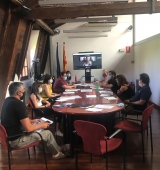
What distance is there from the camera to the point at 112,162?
2975 mm

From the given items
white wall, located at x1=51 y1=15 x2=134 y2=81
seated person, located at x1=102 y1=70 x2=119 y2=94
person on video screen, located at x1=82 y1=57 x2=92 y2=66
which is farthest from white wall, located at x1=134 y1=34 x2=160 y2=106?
person on video screen, located at x1=82 y1=57 x2=92 y2=66

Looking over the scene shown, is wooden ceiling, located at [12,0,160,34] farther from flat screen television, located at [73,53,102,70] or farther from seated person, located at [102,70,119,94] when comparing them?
flat screen television, located at [73,53,102,70]

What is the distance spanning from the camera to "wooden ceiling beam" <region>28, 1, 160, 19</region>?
4477 millimetres

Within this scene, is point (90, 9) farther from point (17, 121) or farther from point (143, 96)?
point (17, 121)

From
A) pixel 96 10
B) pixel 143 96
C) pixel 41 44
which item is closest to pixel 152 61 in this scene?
pixel 96 10

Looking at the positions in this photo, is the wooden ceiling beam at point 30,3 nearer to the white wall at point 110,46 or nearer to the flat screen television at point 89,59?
the flat screen television at point 89,59

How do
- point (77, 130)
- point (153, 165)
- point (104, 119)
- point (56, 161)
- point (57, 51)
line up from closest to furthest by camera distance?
point (77, 130) → point (153, 165) → point (56, 161) → point (104, 119) → point (57, 51)

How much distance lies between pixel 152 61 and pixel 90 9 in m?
3.02

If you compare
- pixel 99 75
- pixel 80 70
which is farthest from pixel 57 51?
pixel 99 75

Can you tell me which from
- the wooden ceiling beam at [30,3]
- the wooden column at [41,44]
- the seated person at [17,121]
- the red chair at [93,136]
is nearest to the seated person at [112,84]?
the wooden ceiling beam at [30,3]

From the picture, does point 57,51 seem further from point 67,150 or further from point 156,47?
point 67,150

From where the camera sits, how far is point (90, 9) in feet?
15.0

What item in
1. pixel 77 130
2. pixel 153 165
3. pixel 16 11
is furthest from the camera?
pixel 16 11

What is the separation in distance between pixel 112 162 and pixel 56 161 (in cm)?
80
